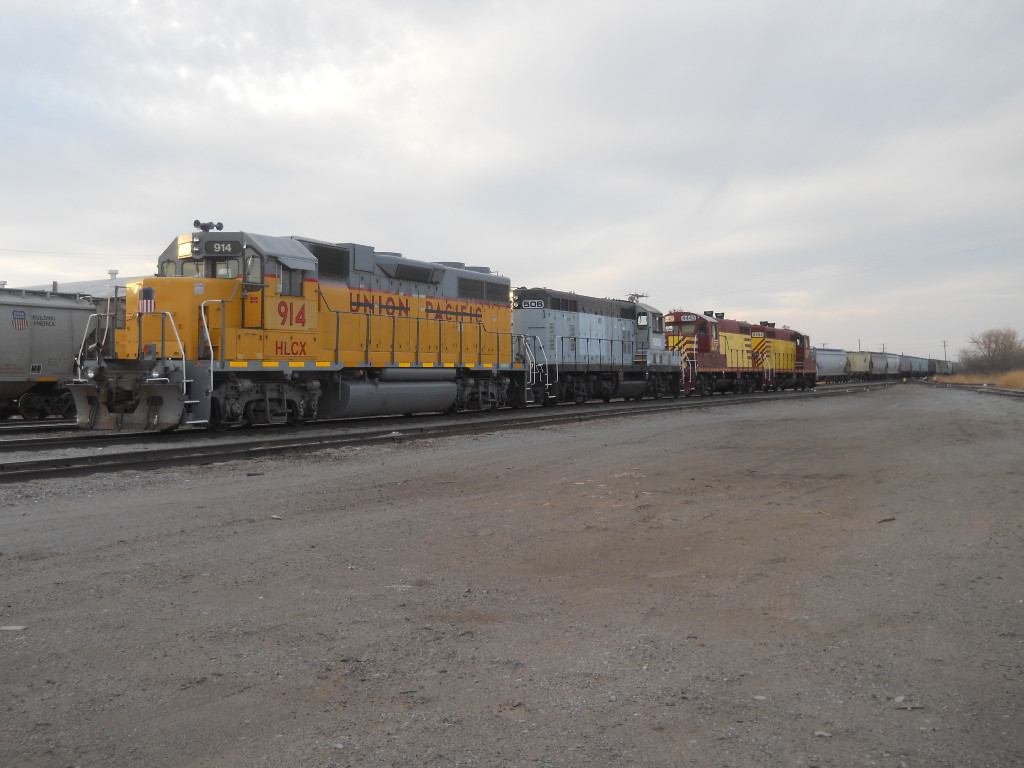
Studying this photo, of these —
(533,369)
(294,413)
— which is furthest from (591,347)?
(294,413)

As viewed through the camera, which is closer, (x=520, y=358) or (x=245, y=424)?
(x=245, y=424)

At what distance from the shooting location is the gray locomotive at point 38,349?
1711 cm

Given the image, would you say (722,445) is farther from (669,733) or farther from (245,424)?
(669,733)

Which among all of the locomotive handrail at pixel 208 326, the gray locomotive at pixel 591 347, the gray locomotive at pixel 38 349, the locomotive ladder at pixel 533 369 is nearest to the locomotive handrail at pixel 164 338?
the locomotive handrail at pixel 208 326

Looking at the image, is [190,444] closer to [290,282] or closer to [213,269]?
[213,269]

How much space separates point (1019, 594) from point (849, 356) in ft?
221

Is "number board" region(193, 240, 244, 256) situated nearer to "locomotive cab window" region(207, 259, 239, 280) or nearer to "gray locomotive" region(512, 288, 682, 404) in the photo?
"locomotive cab window" region(207, 259, 239, 280)

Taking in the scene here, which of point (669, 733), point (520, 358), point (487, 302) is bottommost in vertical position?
point (669, 733)

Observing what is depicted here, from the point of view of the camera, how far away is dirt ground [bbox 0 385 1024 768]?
8.97 ft

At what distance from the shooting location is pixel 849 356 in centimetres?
6550

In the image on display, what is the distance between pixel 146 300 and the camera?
12.5 metres

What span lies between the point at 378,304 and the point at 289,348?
3.07 m

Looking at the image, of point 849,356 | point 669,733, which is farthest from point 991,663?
point 849,356

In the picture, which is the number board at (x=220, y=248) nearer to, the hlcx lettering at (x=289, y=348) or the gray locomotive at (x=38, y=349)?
the hlcx lettering at (x=289, y=348)
